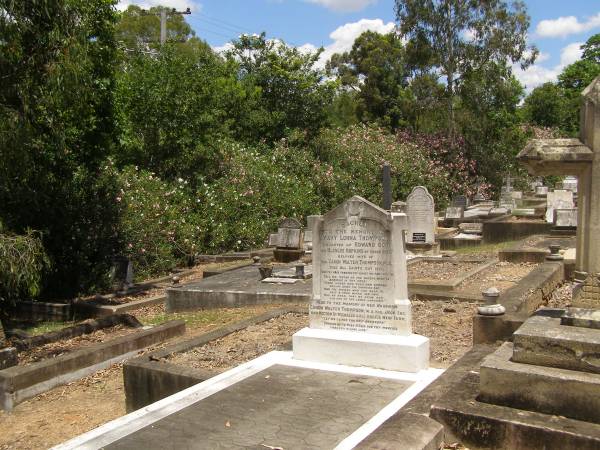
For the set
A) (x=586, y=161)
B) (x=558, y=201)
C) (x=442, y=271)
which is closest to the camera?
(x=586, y=161)

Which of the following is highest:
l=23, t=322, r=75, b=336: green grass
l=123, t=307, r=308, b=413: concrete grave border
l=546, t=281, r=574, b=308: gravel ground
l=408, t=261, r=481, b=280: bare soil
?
l=546, t=281, r=574, b=308: gravel ground

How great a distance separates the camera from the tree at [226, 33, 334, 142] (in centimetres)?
2755

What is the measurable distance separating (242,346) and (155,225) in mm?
9375

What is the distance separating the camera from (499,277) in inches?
452

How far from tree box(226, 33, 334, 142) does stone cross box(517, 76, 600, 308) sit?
23191 mm

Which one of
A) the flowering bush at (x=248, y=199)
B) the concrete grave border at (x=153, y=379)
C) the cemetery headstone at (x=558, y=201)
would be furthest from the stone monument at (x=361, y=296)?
the cemetery headstone at (x=558, y=201)

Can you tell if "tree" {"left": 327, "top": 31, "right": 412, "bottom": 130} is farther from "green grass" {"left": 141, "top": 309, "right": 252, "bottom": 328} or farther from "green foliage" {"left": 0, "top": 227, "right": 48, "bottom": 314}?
"green foliage" {"left": 0, "top": 227, "right": 48, "bottom": 314}

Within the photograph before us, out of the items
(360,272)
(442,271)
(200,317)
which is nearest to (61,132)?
(200,317)

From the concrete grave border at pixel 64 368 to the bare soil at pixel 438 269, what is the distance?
5.82m

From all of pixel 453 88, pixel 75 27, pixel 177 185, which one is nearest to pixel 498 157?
pixel 453 88

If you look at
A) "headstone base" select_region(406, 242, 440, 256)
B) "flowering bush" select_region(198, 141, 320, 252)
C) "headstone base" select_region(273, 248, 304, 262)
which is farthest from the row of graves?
"flowering bush" select_region(198, 141, 320, 252)

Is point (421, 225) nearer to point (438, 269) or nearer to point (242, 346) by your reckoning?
point (438, 269)

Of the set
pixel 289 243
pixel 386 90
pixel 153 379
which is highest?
pixel 386 90

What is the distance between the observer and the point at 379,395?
500 cm
